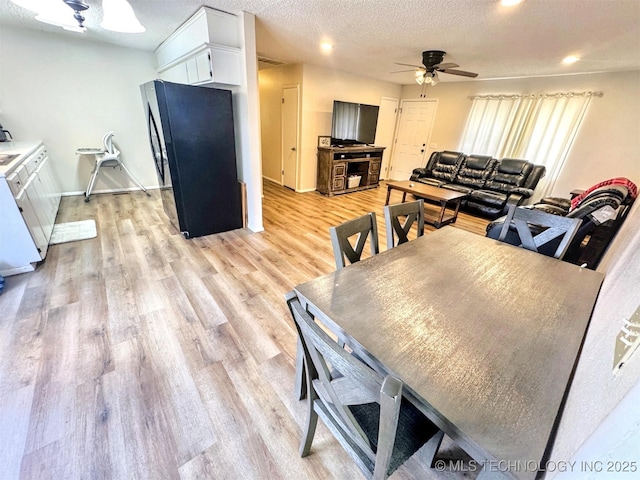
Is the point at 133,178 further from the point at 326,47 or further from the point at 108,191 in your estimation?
the point at 326,47

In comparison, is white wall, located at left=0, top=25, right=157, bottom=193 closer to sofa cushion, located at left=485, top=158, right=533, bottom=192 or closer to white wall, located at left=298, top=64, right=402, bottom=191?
white wall, located at left=298, top=64, right=402, bottom=191

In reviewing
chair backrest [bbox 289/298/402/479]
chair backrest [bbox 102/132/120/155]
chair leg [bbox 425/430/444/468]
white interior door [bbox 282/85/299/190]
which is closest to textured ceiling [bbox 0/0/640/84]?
white interior door [bbox 282/85/299/190]

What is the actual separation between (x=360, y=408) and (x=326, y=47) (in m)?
4.27

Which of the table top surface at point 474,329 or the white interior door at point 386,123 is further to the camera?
the white interior door at point 386,123

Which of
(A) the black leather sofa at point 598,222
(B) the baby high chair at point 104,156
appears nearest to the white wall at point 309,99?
(B) the baby high chair at point 104,156

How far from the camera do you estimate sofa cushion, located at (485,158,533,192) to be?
4.39 metres

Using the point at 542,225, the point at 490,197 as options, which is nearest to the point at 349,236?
the point at 542,225

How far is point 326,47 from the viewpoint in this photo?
361 cm

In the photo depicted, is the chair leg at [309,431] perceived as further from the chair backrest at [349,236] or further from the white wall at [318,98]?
the white wall at [318,98]

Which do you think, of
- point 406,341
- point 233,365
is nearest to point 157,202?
point 233,365

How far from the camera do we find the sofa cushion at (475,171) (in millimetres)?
4762

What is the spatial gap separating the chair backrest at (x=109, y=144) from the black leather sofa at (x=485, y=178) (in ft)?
17.7

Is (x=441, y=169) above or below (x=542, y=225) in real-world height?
below

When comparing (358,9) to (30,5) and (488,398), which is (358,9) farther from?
(488,398)
